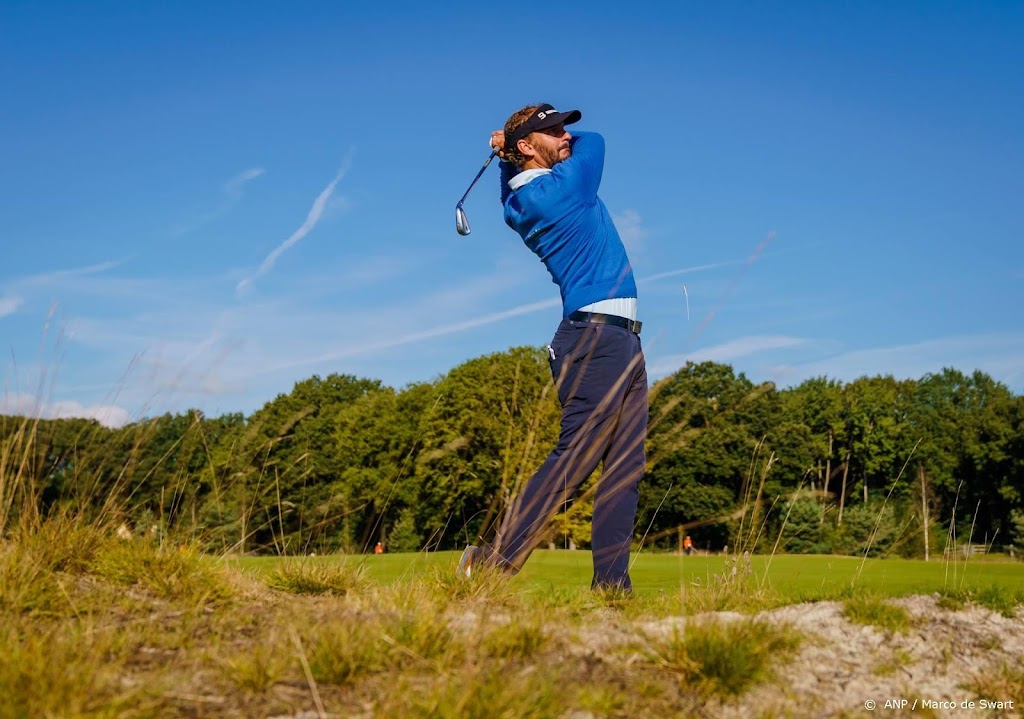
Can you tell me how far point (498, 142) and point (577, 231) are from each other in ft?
2.34

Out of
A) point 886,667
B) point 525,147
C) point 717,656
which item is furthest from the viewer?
point 525,147

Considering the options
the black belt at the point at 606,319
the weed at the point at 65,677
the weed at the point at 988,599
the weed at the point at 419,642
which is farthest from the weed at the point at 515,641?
the weed at the point at 988,599

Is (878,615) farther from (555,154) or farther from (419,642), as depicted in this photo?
(555,154)

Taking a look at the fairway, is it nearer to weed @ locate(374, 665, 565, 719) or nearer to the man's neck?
weed @ locate(374, 665, 565, 719)

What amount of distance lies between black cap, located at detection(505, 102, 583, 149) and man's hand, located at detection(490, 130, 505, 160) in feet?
0.10

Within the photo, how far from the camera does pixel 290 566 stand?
13.6 ft

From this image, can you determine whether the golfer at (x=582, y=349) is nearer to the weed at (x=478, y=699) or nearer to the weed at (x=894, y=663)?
the weed at (x=894, y=663)

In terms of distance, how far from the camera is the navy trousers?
158 inches

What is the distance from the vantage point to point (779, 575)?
39.1 feet

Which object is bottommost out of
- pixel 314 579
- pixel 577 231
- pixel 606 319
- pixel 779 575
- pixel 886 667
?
pixel 779 575

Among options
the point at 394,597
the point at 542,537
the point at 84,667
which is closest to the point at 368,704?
the point at 84,667

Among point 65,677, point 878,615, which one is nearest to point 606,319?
point 878,615

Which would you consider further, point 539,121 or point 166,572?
point 539,121

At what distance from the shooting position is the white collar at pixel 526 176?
4.43m
